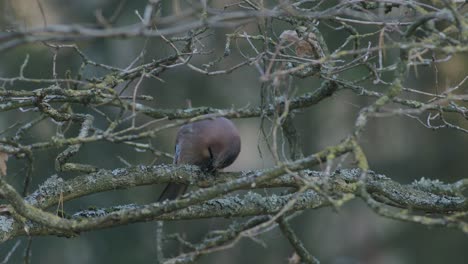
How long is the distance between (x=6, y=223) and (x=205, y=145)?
181cm

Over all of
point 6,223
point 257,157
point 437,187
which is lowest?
point 257,157

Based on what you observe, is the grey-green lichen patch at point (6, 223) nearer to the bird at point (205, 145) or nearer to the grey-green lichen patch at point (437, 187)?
the bird at point (205, 145)

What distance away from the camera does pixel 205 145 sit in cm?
547

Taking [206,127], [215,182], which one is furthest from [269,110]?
[206,127]

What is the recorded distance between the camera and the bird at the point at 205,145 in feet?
17.3

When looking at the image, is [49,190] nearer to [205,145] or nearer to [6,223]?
[6,223]

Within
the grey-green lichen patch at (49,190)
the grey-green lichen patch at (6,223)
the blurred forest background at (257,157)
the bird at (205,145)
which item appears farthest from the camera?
the blurred forest background at (257,157)

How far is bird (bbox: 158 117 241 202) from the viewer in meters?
5.27

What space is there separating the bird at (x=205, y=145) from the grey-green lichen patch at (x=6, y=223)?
1.40 metres

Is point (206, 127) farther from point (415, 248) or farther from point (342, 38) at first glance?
point (415, 248)

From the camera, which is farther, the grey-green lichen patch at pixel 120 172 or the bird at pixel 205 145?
the bird at pixel 205 145

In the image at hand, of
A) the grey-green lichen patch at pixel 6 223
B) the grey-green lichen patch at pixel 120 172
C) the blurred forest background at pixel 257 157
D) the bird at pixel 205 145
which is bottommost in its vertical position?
the blurred forest background at pixel 257 157

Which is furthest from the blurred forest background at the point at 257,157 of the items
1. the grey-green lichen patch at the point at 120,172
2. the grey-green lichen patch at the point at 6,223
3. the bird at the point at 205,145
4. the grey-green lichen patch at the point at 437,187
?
the grey-green lichen patch at the point at 6,223

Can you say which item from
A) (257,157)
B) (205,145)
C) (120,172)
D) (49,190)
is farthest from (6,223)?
(257,157)
